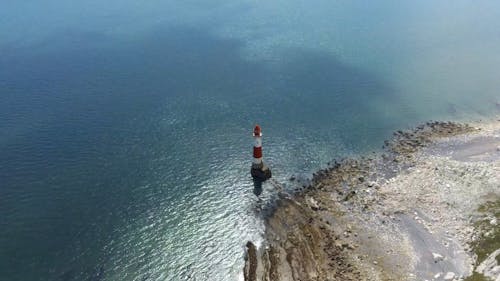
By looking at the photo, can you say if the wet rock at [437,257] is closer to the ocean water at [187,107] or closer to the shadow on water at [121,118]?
the ocean water at [187,107]

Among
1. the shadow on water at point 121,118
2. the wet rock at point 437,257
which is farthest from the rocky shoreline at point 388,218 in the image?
the shadow on water at point 121,118

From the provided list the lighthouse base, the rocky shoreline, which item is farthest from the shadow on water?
the rocky shoreline

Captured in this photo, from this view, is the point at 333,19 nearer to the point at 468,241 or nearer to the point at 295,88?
the point at 295,88

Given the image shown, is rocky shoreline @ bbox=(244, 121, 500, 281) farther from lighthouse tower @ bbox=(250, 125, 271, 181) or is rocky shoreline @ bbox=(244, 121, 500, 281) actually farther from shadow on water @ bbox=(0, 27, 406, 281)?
shadow on water @ bbox=(0, 27, 406, 281)

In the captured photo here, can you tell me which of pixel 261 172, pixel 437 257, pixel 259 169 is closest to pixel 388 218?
pixel 437 257

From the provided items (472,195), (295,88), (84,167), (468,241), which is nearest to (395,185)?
(472,195)

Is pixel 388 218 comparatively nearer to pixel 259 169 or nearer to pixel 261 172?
pixel 261 172
